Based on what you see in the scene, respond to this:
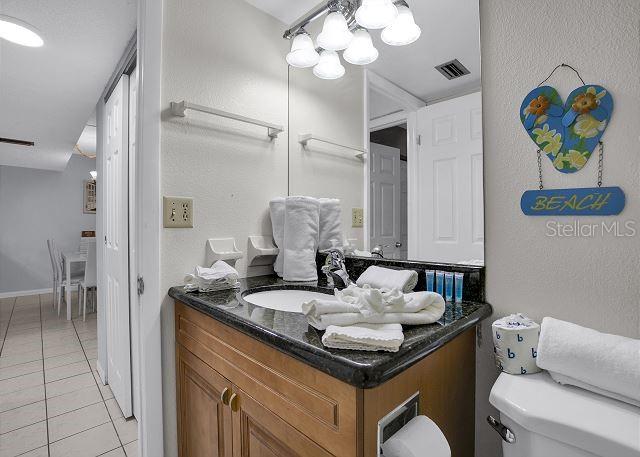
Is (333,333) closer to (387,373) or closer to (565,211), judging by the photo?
(387,373)

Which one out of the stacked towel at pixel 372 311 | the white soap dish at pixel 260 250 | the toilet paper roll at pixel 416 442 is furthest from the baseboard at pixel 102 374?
the toilet paper roll at pixel 416 442

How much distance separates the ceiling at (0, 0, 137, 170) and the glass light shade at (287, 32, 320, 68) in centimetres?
86

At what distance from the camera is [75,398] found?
2082 mm

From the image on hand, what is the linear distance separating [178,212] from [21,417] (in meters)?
1.80

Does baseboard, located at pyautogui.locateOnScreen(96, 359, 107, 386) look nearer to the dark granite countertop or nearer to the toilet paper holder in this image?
the dark granite countertop

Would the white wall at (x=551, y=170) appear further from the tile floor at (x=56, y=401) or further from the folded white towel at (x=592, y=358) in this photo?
the tile floor at (x=56, y=401)

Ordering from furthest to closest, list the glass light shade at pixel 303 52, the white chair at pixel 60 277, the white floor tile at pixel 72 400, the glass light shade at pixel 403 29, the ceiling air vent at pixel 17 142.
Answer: the white chair at pixel 60 277 → the ceiling air vent at pixel 17 142 → the white floor tile at pixel 72 400 → the glass light shade at pixel 303 52 → the glass light shade at pixel 403 29

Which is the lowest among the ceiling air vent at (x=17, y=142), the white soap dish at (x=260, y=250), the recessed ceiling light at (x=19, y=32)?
the white soap dish at (x=260, y=250)

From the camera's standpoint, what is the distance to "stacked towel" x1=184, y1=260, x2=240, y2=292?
3.71 feet

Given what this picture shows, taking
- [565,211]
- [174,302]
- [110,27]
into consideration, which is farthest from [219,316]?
[110,27]

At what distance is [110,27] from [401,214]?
6.05 feet

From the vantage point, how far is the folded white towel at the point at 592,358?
62cm

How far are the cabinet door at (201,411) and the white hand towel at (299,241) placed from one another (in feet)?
1.58

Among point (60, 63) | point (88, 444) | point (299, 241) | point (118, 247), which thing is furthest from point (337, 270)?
point (60, 63)
